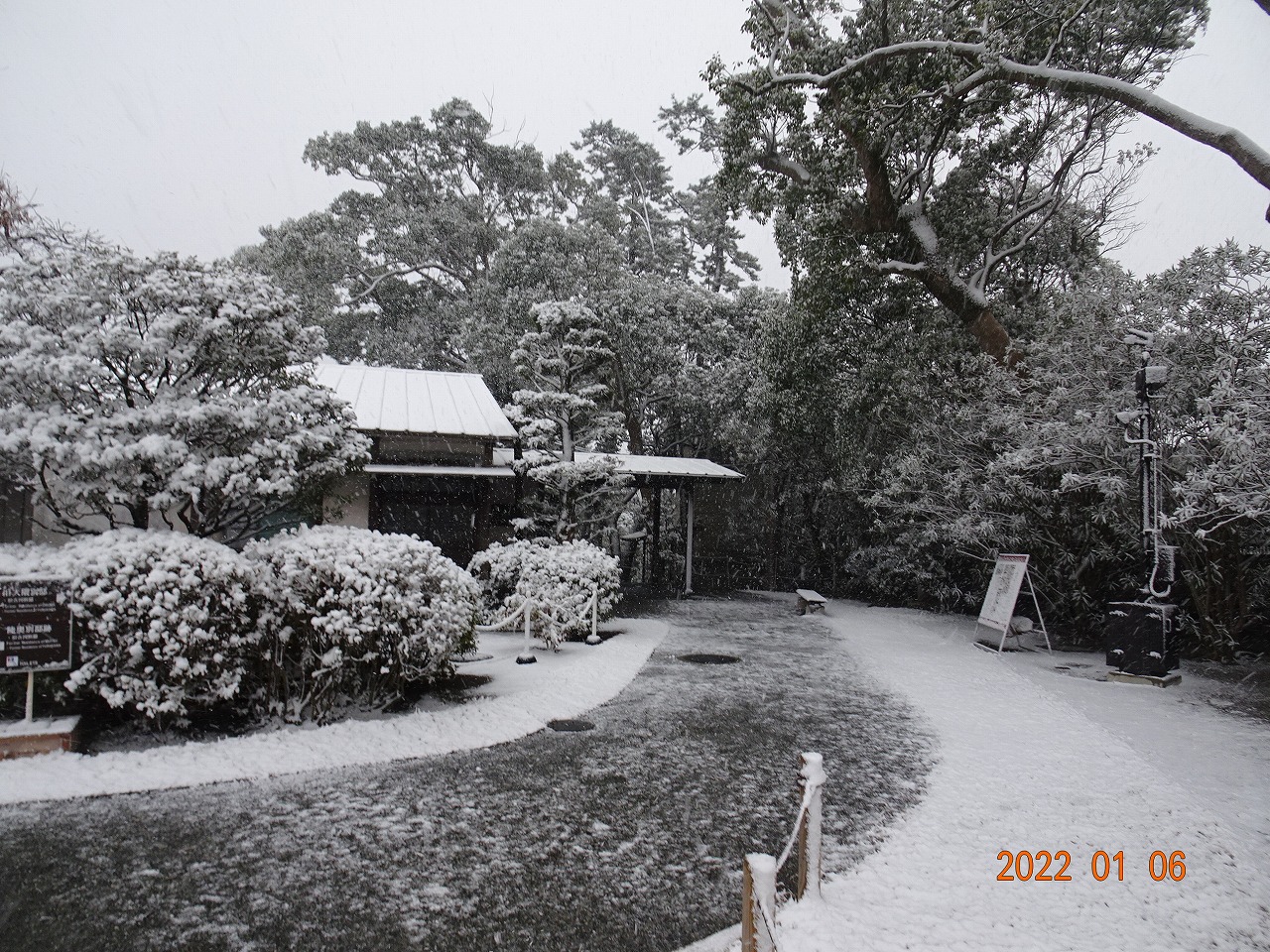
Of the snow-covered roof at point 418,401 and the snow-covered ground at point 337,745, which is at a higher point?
the snow-covered roof at point 418,401

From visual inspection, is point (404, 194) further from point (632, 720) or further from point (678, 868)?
point (678, 868)

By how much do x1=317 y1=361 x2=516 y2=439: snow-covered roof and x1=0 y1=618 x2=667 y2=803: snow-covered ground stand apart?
5.36m

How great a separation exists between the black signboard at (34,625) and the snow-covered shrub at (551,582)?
18.3ft

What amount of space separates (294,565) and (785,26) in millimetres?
12051

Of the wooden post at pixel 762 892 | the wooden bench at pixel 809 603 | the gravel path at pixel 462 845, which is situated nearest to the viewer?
the wooden post at pixel 762 892

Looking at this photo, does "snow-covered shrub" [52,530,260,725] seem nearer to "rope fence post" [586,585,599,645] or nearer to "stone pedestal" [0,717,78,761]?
"stone pedestal" [0,717,78,761]

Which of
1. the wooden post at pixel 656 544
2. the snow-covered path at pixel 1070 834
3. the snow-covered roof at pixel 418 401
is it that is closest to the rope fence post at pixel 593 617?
the snow-covered roof at pixel 418 401

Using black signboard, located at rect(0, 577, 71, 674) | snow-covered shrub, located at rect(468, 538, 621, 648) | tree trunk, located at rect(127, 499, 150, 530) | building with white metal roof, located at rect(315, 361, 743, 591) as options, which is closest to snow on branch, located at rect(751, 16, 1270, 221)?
building with white metal roof, located at rect(315, 361, 743, 591)

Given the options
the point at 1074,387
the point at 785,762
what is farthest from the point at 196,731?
the point at 1074,387

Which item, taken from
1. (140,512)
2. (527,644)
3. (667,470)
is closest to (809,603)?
(667,470)

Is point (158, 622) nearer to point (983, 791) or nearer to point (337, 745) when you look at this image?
point (337, 745)

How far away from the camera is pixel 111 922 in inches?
134

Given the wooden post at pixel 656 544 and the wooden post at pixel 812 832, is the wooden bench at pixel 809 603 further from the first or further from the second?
the wooden post at pixel 812 832

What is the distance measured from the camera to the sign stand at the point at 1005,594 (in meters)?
11.4
